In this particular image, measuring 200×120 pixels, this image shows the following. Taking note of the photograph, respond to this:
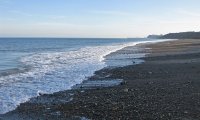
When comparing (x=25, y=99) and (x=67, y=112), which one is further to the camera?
(x=25, y=99)

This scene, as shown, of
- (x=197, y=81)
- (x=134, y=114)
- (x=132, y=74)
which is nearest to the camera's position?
(x=134, y=114)

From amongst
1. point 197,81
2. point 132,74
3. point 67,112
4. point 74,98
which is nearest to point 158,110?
point 67,112

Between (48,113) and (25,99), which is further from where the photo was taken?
(25,99)

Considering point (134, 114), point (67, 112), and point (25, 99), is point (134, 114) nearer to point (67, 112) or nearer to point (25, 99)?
point (67, 112)

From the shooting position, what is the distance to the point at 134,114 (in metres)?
13.0

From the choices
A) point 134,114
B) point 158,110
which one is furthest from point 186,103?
point 134,114

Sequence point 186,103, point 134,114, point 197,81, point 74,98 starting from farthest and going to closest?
point 197,81
point 74,98
point 186,103
point 134,114

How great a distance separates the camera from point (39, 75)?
25.2m

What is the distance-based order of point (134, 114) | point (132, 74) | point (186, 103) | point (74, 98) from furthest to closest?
point (132, 74), point (74, 98), point (186, 103), point (134, 114)

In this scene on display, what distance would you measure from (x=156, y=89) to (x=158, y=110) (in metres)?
4.47

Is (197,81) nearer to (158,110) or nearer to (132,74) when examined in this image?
(132,74)

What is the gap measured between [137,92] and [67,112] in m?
4.43

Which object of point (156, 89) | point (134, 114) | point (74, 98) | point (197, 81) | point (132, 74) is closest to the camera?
point (134, 114)

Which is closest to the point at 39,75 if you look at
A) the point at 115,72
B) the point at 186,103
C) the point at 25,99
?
the point at 115,72
